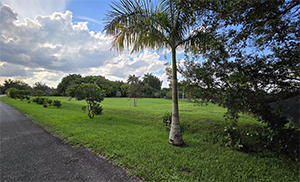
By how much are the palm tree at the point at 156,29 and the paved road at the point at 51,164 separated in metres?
2.49

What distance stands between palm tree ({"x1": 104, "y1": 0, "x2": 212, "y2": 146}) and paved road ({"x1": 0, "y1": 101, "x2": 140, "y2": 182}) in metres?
2.49

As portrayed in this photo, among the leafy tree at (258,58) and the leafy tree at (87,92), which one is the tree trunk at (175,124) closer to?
the leafy tree at (258,58)

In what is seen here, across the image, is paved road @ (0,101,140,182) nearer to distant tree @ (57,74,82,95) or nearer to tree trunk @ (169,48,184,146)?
tree trunk @ (169,48,184,146)

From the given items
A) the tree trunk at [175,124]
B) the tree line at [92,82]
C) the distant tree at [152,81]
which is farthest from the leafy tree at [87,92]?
the distant tree at [152,81]

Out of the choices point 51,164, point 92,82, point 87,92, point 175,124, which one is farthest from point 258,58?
point 92,82

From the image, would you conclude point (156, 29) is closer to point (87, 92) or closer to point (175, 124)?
point (175, 124)

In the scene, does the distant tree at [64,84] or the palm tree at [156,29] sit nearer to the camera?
the palm tree at [156,29]

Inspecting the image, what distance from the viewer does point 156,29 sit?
15.6 feet

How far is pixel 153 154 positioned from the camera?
395 cm

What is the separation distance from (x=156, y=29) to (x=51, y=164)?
4910 millimetres

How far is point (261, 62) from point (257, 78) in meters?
0.45

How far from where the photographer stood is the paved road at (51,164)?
2.89 m

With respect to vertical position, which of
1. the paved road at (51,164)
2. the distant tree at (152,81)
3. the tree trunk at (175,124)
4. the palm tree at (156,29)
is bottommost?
the paved road at (51,164)

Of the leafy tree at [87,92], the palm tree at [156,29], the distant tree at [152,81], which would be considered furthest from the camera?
the distant tree at [152,81]
